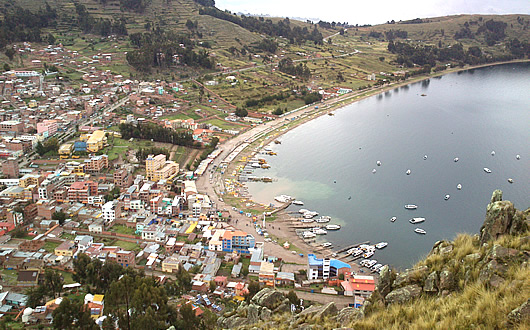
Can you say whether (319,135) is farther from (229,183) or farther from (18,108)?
(18,108)

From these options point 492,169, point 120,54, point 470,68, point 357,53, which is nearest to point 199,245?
point 492,169

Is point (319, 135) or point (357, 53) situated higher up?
point (357, 53)

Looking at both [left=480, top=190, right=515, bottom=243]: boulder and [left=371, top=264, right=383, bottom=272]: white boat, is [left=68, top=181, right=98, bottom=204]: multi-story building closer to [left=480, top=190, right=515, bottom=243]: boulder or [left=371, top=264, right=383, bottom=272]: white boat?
[left=371, top=264, right=383, bottom=272]: white boat

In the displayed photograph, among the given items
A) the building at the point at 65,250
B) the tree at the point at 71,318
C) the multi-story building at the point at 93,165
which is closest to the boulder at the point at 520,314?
the tree at the point at 71,318

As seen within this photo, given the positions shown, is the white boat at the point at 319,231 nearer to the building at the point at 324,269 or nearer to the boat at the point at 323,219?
the boat at the point at 323,219

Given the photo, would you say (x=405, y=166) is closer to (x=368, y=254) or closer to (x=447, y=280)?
(x=368, y=254)

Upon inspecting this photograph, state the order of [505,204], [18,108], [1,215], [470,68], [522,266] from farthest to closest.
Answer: [470,68]
[18,108]
[1,215]
[505,204]
[522,266]

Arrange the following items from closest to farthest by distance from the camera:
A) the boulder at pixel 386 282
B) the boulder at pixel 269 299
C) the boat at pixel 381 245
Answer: the boulder at pixel 386 282, the boulder at pixel 269 299, the boat at pixel 381 245
